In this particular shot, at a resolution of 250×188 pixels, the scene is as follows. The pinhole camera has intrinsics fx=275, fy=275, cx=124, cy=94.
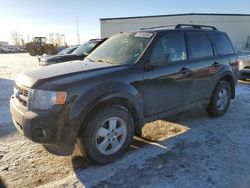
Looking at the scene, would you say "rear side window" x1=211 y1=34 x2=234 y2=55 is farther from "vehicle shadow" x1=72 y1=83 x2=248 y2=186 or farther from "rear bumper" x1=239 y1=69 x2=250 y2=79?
"rear bumper" x1=239 y1=69 x2=250 y2=79

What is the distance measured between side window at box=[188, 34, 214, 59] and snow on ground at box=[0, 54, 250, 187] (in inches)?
54.4

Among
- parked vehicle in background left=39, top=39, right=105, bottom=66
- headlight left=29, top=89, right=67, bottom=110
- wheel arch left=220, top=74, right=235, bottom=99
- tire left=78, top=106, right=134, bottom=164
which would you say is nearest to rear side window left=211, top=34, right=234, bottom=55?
wheel arch left=220, top=74, right=235, bottom=99

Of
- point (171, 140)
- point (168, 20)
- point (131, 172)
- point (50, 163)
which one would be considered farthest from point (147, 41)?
point (168, 20)

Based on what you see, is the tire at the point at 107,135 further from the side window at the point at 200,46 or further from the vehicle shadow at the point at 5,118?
the vehicle shadow at the point at 5,118

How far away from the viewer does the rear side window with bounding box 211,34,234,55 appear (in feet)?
18.7

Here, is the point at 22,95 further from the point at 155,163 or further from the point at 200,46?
the point at 200,46

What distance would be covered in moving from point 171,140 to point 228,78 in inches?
92.1

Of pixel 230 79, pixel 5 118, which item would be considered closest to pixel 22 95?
pixel 5 118

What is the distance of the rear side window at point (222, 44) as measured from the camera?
18.7 feet

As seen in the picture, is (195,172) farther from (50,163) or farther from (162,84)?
(50,163)

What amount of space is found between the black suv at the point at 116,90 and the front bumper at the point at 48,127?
11 mm

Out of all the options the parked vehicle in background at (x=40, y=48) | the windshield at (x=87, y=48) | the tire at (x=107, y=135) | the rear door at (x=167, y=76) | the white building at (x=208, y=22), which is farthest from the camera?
the parked vehicle in background at (x=40, y=48)

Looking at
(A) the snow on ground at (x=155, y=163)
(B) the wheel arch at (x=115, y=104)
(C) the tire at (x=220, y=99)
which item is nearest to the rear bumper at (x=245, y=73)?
(C) the tire at (x=220, y=99)

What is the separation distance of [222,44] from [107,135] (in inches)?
139
